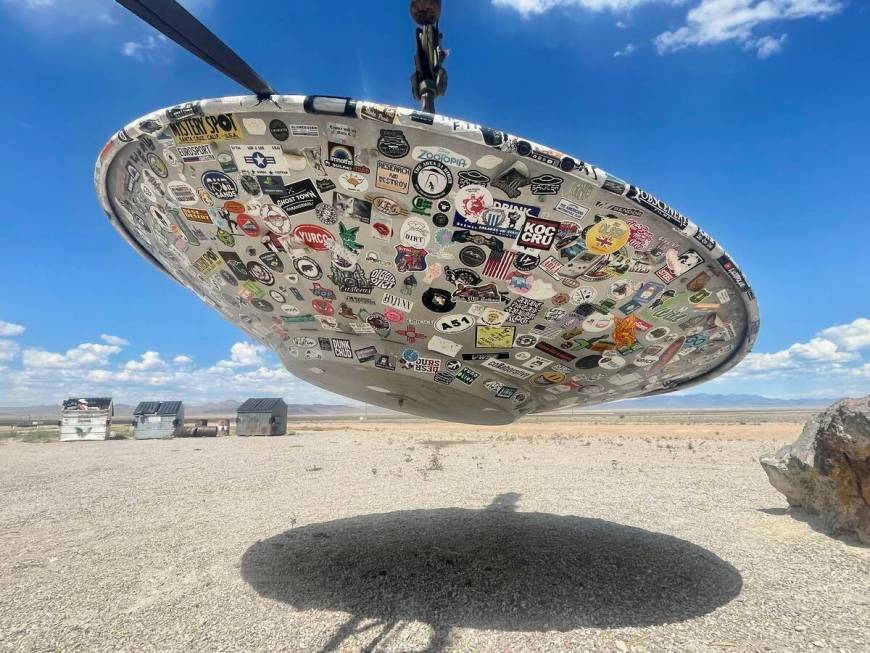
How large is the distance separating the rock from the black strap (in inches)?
429

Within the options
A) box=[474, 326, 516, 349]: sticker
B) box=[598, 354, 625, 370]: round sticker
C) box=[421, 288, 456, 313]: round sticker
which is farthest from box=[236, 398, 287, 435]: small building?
box=[421, 288, 456, 313]: round sticker

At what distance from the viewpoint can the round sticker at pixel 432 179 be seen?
3387mm

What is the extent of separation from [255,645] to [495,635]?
2.70 m

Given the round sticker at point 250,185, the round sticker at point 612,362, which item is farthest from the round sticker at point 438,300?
the round sticker at point 612,362

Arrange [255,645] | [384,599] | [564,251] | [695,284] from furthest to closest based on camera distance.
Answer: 1. [384,599]
2. [255,645]
3. [695,284]
4. [564,251]

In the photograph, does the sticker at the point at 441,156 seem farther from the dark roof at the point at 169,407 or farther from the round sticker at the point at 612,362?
the dark roof at the point at 169,407

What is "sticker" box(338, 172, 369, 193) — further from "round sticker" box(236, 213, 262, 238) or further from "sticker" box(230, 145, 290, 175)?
"round sticker" box(236, 213, 262, 238)

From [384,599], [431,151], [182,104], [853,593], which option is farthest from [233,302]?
[853,593]

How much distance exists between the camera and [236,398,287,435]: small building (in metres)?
44.1

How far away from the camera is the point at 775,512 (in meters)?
11.3

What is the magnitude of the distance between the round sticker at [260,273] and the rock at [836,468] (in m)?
10.3

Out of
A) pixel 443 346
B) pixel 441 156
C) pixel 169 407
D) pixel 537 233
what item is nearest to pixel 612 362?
pixel 443 346

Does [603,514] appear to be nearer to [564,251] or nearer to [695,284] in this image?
[695,284]

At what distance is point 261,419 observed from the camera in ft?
145
